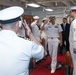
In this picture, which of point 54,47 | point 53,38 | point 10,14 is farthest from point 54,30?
point 10,14

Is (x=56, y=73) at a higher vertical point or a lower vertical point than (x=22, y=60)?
lower

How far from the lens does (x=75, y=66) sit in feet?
10.4

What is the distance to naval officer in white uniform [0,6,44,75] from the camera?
4.27 feet

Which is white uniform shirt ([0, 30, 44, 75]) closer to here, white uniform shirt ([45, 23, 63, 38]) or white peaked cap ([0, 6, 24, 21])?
white peaked cap ([0, 6, 24, 21])

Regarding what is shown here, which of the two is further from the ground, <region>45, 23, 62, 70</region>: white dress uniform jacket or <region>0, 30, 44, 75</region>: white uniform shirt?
<region>0, 30, 44, 75</region>: white uniform shirt

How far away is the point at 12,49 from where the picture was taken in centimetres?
131

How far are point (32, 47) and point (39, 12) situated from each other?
12.9m

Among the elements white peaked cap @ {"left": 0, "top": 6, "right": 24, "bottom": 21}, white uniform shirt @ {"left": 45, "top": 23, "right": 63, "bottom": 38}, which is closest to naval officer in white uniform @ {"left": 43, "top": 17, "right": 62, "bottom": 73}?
white uniform shirt @ {"left": 45, "top": 23, "right": 63, "bottom": 38}

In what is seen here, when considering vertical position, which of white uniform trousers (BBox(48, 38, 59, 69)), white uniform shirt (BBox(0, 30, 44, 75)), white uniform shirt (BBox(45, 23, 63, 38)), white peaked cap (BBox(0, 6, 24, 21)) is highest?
white peaked cap (BBox(0, 6, 24, 21))

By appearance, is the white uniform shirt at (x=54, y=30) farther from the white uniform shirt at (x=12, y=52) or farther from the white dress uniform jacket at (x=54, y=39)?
the white uniform shirt at (x=12, y=52)

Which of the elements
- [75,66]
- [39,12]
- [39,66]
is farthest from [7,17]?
[39,12]

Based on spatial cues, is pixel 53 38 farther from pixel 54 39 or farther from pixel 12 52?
pixel 12 52

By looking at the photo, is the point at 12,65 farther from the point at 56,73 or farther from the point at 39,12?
the point at 39,12

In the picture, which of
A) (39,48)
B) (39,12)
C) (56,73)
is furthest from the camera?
(39,12)
